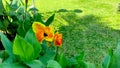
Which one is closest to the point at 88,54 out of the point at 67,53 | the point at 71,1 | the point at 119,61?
the point at 67,53

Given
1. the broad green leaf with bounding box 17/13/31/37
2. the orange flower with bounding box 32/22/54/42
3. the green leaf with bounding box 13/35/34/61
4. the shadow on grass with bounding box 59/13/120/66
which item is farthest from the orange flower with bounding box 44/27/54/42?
the shadow on grass with bounding box 59/13/120/66

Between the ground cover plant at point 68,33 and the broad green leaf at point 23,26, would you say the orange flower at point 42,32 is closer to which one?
the ground cover plant at point 68,33

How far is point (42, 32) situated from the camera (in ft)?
6.88

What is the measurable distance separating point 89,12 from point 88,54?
2.15 meters

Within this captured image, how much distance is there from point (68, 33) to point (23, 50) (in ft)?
9.47

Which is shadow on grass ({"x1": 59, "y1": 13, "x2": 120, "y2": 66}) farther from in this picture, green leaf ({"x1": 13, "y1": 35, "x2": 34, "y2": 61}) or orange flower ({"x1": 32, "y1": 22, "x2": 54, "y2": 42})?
green leaf ({"x1": 13, "y1": 35, "x2": 34, "y2": 61})

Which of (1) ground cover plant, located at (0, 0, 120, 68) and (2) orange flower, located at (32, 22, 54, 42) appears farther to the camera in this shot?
(2) orange flower, located at (32, 22, 54, 42)

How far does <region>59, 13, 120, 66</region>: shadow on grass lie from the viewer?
13.1ft

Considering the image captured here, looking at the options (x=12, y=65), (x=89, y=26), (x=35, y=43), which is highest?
(x=35, y=43)

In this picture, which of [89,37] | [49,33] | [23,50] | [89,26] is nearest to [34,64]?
[23,50]

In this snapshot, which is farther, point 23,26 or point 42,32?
point 23,26

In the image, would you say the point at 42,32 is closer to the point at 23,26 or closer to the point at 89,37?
the point at 23,26

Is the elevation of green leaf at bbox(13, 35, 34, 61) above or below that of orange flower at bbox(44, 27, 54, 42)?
below

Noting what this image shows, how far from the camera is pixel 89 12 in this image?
19.5 feet
